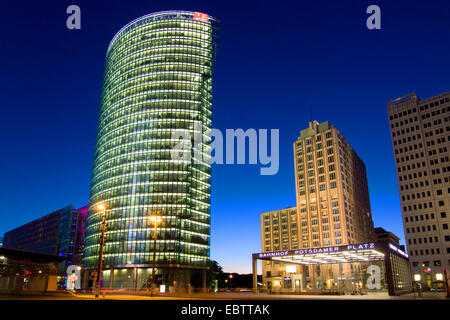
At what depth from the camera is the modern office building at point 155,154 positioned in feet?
A: 364

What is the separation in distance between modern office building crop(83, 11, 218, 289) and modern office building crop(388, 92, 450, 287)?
249ft

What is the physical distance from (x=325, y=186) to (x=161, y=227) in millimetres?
71557

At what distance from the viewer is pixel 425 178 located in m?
132

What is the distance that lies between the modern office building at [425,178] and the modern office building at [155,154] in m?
75.8

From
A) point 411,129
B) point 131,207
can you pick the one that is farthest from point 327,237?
point 131,207

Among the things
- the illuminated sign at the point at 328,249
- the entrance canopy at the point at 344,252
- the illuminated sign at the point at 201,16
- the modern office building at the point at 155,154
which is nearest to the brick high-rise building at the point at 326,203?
the modern office building at the point at 155,154

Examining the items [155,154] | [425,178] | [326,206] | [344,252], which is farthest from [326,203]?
[344,252]

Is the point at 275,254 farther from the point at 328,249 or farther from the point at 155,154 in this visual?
the point at 155,154

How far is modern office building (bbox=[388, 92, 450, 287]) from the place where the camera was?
12319cm

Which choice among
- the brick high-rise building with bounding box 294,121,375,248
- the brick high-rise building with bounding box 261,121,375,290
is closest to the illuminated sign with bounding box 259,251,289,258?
the brick high-rise building with bounding box 261,121,375,290

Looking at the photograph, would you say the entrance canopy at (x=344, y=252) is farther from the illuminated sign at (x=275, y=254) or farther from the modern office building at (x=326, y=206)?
the modern office building at (x=326, y=206)

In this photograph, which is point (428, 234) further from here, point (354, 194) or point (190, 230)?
point (190, 230)

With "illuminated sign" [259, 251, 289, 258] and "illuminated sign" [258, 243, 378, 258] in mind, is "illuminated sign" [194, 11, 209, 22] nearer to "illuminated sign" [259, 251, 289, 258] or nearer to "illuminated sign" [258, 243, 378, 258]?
"illuminated sign" [259, 251, 289, 258]
